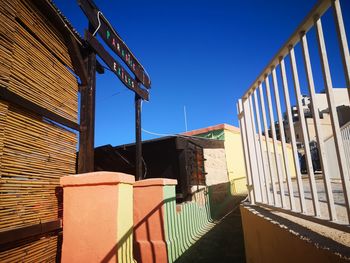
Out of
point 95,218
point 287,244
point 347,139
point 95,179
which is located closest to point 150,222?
point 95,218

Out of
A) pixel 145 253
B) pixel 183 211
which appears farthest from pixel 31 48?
pixel 183 211

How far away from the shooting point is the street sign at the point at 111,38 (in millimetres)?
3693

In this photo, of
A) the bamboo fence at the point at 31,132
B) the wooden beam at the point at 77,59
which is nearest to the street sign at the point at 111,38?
the wooden beam at the point at 77,59

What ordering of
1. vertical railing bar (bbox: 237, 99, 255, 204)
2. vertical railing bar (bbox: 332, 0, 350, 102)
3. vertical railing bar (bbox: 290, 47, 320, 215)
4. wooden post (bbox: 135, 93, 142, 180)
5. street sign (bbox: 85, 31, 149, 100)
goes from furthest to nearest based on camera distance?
wooden post (bbox: 135, 93, 142, 180)
street sign (bbox: 85, 31, 149, 100)
vertical railing bar (bbox: 237, 99, 255, 204)
vertical railing bar (bbox: 290, 47, 320, 215)
vertical railing bar (bbox: 332, 0, 350, 102)

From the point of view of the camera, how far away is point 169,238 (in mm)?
4344

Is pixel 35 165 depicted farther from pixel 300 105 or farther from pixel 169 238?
pixel 169 238

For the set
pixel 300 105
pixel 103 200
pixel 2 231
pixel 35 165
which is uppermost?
pixel 300 105

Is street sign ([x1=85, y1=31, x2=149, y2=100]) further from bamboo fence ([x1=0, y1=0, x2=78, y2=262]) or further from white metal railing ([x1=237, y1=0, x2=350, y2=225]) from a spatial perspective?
white metal railing ([x1=237, y1=0, x2=350, y2=225])

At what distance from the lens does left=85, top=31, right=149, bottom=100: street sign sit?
3.61 metres

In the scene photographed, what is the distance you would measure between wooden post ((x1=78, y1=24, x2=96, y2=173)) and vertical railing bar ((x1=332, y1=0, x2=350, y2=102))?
114 inches

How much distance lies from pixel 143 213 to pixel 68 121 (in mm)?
2184

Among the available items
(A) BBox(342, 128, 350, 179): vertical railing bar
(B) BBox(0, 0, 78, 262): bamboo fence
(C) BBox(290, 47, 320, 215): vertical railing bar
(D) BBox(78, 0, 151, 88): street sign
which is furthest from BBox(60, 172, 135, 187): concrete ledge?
(A) BBox(342, 128, 350, 179): vertical railing bar

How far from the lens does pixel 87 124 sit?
130 inches

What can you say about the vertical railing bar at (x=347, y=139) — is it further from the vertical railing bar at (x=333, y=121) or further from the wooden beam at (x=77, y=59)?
the wooden beam at (x=77, y=59)
